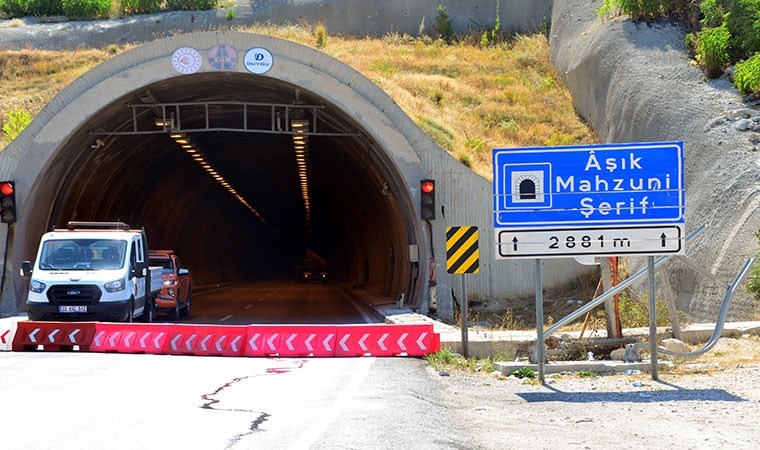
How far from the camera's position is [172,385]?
1299cm

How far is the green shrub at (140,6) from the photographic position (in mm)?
61500

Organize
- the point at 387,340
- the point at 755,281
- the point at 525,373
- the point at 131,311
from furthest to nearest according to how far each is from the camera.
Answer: the point at 131,311, the point at 755,281, the point at 387,340, the point at 525,373

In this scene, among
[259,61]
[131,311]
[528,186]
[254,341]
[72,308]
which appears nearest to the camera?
[528,186]

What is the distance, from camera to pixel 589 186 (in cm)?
1412

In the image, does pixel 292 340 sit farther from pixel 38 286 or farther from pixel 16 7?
pixel 16 7

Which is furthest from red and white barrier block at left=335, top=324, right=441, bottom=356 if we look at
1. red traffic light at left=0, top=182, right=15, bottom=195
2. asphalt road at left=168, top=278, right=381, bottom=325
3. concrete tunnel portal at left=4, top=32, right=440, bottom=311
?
red traffic light at left=0, top=182, right=15, bottom=195

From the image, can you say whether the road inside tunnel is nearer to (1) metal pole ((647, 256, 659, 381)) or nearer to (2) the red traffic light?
(2) the red traffic light

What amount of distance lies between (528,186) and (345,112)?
13.1 meters

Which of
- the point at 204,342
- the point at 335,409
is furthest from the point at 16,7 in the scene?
the point at 335,409

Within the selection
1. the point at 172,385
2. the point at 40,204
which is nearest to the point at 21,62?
the point at 40,204

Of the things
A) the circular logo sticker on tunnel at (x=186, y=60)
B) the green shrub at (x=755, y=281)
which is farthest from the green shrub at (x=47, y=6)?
the green shrub at (x=755, y=281)

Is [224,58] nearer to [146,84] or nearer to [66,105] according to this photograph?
[146,84]

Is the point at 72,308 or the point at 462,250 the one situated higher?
the point at 462,250

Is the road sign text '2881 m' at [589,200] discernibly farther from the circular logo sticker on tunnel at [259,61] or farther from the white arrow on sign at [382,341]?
the circular logo sticker on tunnel at [259,61]
